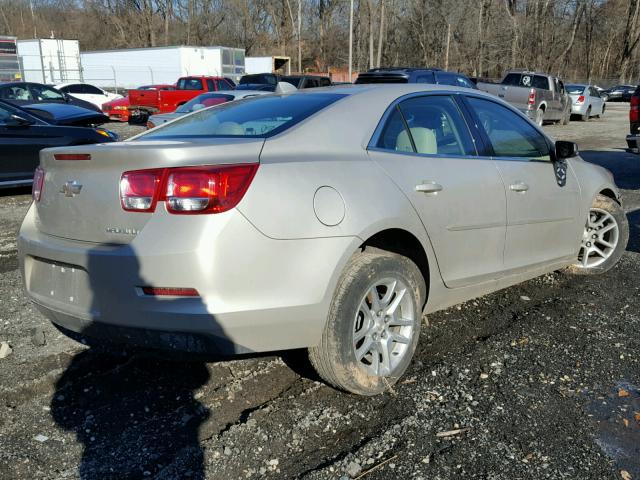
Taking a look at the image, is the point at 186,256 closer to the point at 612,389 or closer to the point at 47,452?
the point at 47,452

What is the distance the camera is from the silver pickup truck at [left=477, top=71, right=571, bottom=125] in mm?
19391

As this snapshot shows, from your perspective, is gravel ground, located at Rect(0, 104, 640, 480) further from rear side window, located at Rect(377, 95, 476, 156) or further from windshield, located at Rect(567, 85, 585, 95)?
windshield, located at Rect(567, 85, 585, 95)

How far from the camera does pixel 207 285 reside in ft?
8.23

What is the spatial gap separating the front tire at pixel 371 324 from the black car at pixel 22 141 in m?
7.02

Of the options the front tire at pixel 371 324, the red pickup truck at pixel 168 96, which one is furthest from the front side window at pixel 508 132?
the red pickup truck at pixel 168 96

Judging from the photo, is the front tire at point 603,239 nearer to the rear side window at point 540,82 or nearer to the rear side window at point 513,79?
the rear side window at point 513,79

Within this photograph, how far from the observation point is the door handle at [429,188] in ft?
10.6

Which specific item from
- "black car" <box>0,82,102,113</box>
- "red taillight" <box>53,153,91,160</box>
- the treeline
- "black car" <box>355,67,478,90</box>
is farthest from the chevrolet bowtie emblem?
the treeline

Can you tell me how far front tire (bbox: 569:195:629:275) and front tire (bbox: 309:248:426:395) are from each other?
2.35 metres

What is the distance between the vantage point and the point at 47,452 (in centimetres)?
265

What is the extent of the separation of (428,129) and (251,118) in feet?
3.52

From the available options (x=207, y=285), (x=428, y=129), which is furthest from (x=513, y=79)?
(x=207, y=285)

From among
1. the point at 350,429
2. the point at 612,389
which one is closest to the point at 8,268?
the point at 350,429

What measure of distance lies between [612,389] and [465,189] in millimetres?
1374
